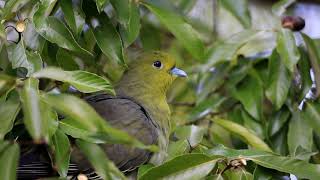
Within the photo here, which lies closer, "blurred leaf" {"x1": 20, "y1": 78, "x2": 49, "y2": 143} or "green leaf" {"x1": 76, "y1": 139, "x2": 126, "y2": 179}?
"blurred leaf" {"x1": 20, "y1": 78, "x2": 49, "y2": 143}

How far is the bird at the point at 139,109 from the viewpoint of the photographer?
3535 millimetres

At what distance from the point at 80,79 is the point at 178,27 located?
0.81 meters

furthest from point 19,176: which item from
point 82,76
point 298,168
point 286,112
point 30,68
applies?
point 286,112

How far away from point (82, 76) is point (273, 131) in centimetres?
156

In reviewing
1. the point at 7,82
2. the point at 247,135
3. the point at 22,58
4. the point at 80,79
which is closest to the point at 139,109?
the point at 247,135

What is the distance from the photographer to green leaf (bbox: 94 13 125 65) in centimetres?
330

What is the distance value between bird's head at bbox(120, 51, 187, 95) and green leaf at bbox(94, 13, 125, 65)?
103cm

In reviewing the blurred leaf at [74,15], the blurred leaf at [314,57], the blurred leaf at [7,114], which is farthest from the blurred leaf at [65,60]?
the blurred leaf at [314,57]

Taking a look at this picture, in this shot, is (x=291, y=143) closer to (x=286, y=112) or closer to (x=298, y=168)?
(x=286, y=112)

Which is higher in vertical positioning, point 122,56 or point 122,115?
point 122,56

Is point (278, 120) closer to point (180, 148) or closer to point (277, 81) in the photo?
point (277, 81)

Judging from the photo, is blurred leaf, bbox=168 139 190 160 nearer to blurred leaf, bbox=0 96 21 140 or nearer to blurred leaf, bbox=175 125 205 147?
blurred leaf, bbox=175 125 205 147

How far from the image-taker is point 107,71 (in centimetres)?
448

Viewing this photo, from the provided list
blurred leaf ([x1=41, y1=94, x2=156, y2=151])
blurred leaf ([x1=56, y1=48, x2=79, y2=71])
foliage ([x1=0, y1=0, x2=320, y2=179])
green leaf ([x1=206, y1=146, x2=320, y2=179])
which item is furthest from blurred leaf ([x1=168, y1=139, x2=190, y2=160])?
blurred leaf ([x1=41, y1=94, x2=156, y2=151])
